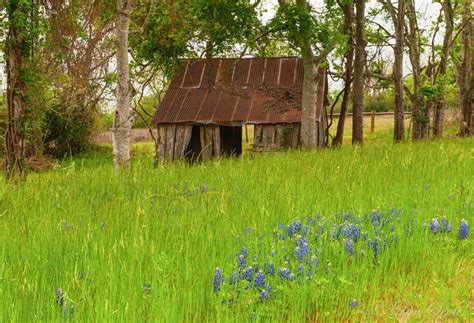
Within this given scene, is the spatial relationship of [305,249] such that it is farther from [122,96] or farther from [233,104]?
[233,104]

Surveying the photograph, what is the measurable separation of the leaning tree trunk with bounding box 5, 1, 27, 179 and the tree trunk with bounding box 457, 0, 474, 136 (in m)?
23.0

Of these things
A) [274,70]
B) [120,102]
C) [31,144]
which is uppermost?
[274,70]

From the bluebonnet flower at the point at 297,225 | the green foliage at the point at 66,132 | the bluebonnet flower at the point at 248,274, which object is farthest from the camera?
the green foliage at the point at 66,132

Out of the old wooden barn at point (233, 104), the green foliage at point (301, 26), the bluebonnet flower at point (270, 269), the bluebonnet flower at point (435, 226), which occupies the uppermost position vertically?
the green foliage at point (301, 26)

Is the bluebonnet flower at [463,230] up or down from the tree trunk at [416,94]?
down

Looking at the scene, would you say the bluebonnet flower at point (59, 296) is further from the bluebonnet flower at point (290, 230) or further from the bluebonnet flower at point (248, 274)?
the bluebonnet flower at point (290, 230)

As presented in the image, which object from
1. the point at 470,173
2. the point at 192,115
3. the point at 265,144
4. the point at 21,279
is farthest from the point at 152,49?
the point at 21,279

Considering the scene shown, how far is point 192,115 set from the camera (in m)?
22.2

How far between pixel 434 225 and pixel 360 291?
1616 millimetres

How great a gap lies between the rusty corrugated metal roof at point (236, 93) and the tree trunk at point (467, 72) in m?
10.7

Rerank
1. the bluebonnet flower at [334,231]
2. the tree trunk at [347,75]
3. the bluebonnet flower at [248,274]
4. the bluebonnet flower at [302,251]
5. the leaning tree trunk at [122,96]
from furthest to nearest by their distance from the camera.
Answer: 1. the tree trunk at [347,75]
2. the leaning tree trunk at [122,96]
3. the bluebonnet flower at [334,231]
4. the bluebonnet flower at [302,251]
5. the bluebonnet flower at [248,274]

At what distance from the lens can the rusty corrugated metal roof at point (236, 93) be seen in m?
21.9

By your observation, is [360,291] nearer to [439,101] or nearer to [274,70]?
[274,70]

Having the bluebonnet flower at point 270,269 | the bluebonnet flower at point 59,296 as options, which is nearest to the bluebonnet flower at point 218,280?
the bluebonnet flower at point 270,269
